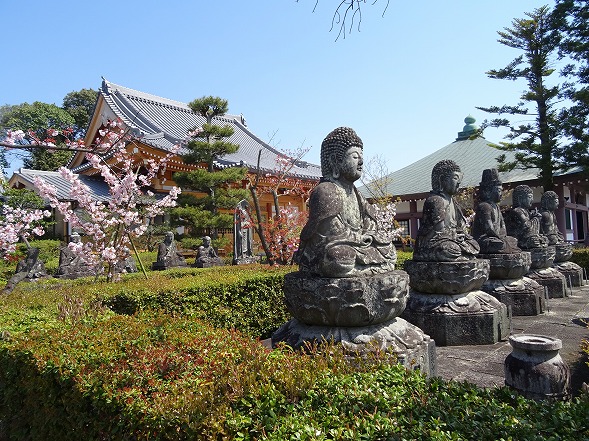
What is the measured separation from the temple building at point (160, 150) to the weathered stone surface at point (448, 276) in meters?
12.1

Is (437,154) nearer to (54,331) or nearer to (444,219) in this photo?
(444,219)

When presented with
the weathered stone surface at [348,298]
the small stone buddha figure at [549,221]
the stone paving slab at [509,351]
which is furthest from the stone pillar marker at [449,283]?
the small stone buddha figure at [549,221]

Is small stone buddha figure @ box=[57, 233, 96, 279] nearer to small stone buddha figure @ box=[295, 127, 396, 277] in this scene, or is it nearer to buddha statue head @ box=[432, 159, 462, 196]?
small stone buddha figure @ box=[295, 127, 396, 277]

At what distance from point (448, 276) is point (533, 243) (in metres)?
4.73

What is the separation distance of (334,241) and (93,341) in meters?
2.30

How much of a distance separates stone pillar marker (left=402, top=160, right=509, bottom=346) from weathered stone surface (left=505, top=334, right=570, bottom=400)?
2.04m

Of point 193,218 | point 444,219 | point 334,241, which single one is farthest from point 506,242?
point 193,218

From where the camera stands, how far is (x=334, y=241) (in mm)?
4008

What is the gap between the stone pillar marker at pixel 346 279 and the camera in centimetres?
382

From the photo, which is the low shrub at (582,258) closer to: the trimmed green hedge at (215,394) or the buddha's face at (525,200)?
the buddha's face at (525,200)

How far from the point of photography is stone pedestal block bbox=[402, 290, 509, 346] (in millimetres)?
5477

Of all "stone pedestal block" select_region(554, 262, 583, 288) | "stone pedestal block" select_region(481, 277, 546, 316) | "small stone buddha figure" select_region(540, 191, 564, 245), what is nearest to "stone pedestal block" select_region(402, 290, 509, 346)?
"stone pedestal block" select_region(481, 277, 546, 316)

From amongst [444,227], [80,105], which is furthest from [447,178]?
[80,105]

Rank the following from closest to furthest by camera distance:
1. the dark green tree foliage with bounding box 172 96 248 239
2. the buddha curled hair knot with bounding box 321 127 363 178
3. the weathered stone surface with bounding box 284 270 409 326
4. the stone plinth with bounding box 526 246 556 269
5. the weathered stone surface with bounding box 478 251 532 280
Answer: the weathered stone surface with bounding box 284 270 409 326, the buddha curled hair knot with bounding box 321 127 363 178, the weathered stone surface with bounding box 478 251 532 280, the stone plinth with bounding box 526 246 556 269, the dark green tree foliage with bounding box 172 96 248 239
